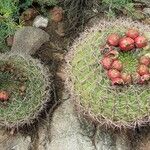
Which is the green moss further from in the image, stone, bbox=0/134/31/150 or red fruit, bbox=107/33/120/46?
stone, bbox=0/134/31/150

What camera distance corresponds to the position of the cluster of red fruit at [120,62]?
3299 millimetres

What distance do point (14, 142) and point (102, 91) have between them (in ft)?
3.33

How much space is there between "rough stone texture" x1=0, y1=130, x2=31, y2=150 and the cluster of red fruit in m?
1.02

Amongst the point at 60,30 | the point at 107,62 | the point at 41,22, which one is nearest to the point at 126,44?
the point at 107,62

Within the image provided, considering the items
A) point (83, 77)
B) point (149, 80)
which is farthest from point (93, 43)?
point (149, 80)

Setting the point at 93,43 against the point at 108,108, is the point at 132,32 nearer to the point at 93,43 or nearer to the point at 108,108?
the point at 93,43

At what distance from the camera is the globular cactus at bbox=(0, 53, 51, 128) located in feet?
12.0

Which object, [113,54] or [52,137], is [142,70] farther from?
[52,137]

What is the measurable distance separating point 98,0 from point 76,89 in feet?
4.96

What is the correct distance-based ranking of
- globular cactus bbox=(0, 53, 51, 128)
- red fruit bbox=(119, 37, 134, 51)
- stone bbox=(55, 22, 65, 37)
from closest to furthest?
1. red fruit bbox=(119, 37, 134, 51)
2. globular cactus bbox=(0, 53, 51, 128)
3. stone bbox=(55, 22, 65, 37)

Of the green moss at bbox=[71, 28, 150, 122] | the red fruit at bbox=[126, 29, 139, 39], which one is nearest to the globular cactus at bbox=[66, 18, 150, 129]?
the green moss at bbox=[71, 28, 150, 122]

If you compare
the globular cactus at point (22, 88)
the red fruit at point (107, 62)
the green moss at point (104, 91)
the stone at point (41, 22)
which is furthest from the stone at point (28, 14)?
the red fruit at point (107, 62)

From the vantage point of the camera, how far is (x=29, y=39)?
4492mm

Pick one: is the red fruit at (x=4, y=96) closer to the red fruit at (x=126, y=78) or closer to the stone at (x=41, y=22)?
the red fruit at (x=126, y=78)
